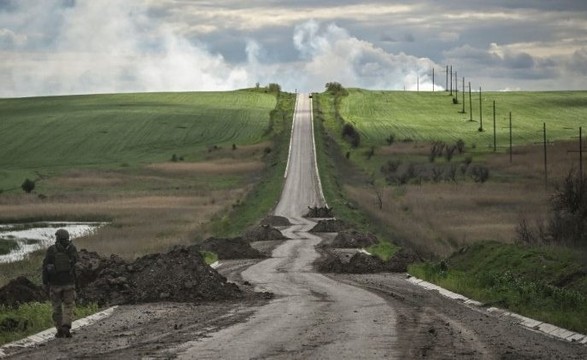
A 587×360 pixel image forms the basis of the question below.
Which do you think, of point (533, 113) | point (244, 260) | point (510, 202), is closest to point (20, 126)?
point (533, 113)

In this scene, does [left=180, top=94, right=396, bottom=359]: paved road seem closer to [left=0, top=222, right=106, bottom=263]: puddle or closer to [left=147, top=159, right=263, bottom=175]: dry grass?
[left=0, top=222, right=106, bottom=263]: puddle

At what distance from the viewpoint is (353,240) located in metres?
52.3

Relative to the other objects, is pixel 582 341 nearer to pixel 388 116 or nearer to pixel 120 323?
pixel 120 323

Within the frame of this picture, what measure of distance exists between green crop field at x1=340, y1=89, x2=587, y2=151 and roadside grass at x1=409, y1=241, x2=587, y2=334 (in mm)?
94391

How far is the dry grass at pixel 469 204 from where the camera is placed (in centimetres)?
5394

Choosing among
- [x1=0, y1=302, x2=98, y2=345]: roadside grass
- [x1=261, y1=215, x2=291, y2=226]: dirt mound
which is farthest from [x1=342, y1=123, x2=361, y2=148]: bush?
[x1=0, y1=302, x2=98, y2=345]: roadside grass

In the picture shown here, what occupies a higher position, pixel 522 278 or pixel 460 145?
pixel 522 278

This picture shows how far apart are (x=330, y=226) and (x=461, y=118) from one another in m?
103

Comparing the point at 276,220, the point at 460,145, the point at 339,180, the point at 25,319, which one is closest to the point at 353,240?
the point at 276,220

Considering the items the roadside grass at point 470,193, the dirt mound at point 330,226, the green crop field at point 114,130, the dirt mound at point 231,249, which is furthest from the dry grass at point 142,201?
the roadside grass at point 470,193

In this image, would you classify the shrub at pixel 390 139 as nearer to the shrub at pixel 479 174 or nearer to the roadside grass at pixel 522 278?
the shrub at pixel 479 174

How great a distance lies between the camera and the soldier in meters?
19.6

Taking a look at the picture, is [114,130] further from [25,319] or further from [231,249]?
[25,319]

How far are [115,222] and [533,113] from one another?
112809 mm
